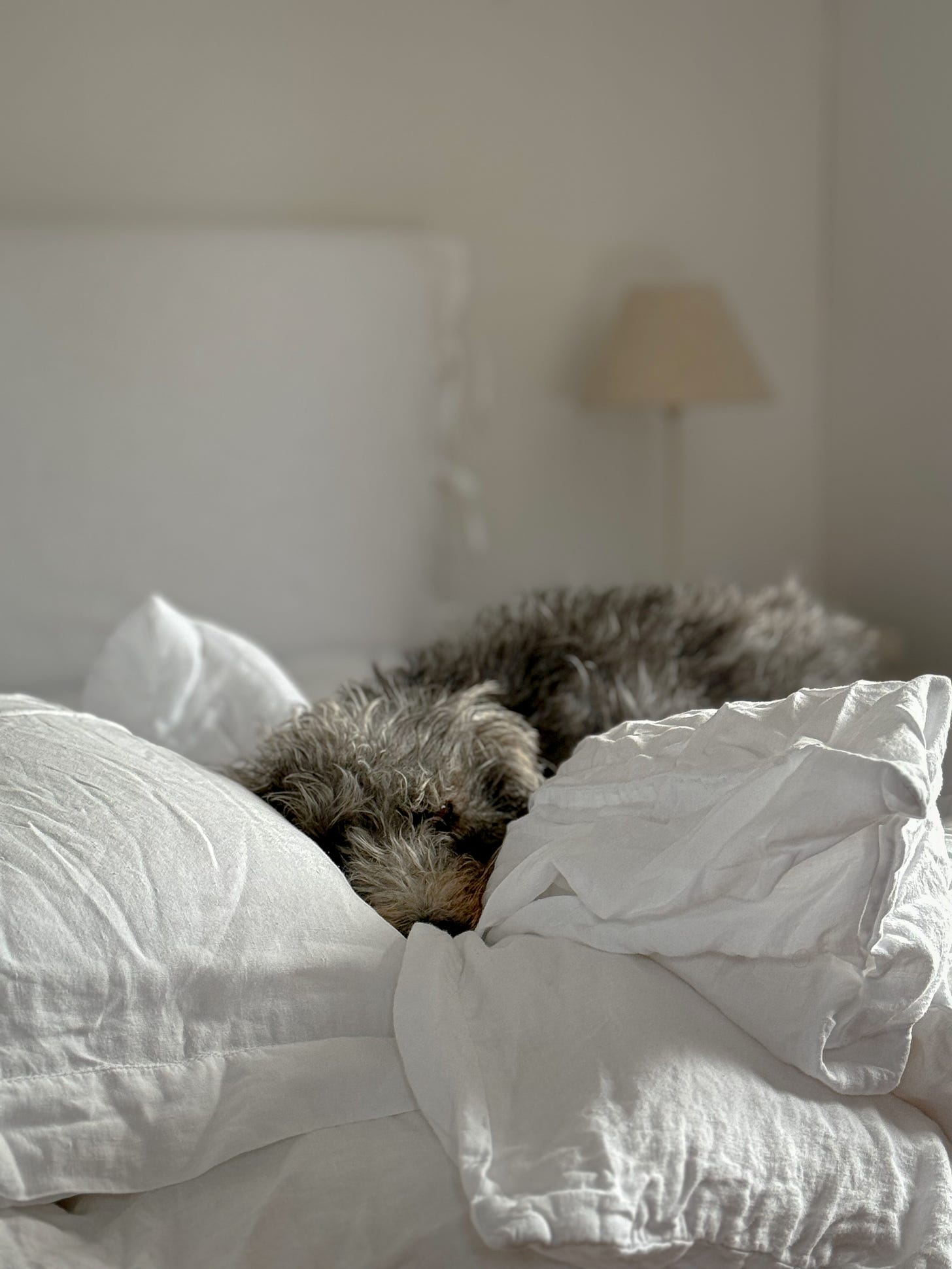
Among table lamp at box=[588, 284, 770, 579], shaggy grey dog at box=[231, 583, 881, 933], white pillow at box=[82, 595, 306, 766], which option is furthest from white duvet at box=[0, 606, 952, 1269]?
table lamp at box=[588, 284, 770, 579]

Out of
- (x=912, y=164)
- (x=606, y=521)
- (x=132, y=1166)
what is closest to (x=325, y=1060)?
(x=132, y=1166)

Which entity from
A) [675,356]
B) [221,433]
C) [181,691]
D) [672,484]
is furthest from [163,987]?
[672,484]

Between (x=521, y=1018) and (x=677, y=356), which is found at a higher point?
(x=677, y=356)

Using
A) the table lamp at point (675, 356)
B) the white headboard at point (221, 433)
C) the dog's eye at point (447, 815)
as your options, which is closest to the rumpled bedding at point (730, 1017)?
the dog's eye at point (447, 815)

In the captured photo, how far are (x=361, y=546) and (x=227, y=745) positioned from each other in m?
1.09

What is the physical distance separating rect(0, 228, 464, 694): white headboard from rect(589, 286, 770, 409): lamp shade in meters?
0.34

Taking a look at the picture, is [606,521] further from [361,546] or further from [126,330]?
[126,330]

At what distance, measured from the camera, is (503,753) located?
864 mm

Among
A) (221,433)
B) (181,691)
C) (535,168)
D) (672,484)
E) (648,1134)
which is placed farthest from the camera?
(672,484)

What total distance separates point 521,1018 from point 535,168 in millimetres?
2136

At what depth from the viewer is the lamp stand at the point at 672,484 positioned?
2.53 meters

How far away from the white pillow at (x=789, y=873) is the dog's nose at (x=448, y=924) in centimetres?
4

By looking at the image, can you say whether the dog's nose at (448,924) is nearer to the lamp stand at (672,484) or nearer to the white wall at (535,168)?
the white wall at (535,168)

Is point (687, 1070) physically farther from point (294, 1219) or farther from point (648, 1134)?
point (294, 1219)
